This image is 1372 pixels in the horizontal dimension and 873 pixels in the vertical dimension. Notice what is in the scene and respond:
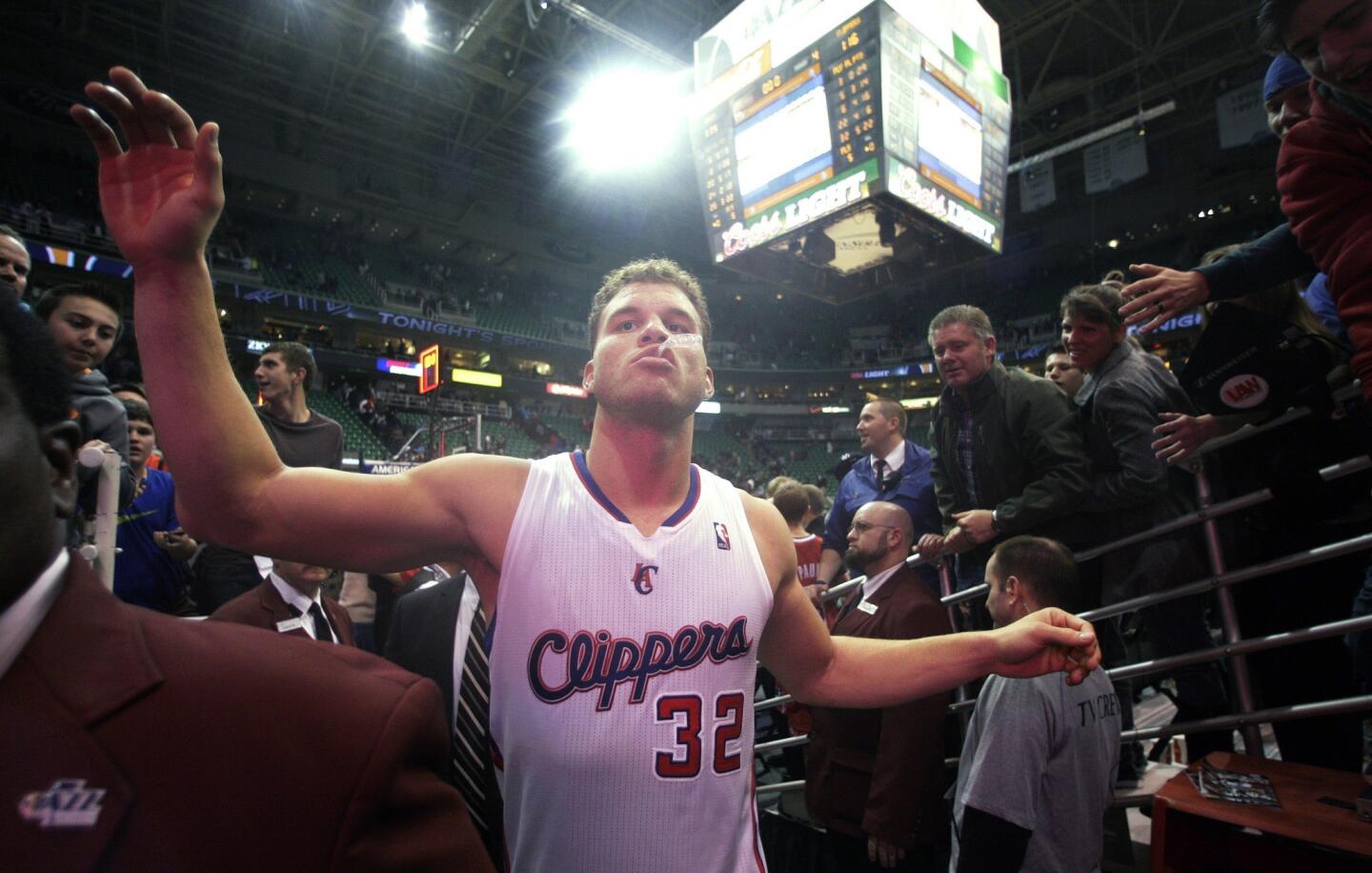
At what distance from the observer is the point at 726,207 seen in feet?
28.2

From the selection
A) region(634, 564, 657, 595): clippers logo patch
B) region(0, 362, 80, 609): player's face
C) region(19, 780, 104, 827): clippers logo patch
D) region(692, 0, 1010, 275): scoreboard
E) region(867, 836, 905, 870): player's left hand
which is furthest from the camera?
region(692, 0, 1010, 275): scoreboard

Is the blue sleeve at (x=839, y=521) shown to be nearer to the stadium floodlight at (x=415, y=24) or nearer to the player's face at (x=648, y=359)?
the player's face at (x=648, y=359)

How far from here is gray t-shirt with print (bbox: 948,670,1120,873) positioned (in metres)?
2.16

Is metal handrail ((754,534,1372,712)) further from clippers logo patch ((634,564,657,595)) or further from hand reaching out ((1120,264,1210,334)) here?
clippers logo patch ((634,564,657,595))

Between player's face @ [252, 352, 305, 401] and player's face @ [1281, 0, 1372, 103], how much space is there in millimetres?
4598

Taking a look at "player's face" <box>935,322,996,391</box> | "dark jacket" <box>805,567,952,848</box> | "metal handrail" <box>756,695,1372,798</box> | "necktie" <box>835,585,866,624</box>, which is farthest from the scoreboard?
"metal handrail" <box>756,695,1372,798</box>

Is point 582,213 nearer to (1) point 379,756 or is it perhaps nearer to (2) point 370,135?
(2) point 370,135

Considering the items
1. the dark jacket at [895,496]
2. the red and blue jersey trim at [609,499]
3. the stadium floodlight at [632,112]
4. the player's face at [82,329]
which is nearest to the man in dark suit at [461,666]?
the red and blue jersey trim at [609,499]

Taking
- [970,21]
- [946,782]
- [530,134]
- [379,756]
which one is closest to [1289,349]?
[946,782]

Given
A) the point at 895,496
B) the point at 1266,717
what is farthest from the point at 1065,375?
the point at 1266,717

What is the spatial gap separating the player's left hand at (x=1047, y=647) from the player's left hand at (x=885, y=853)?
127 centimetres

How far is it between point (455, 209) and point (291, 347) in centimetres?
2554

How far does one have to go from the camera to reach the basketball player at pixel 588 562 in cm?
125

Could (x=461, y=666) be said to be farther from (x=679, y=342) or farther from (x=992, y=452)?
(x=992, y=452)
